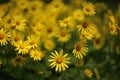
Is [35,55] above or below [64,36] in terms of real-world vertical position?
below

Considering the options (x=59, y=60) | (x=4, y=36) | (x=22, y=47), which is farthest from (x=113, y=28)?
(x=4, y=36)

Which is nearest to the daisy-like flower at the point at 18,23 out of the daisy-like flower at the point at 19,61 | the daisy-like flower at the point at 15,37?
the daisy-like flower at the point at 15,37

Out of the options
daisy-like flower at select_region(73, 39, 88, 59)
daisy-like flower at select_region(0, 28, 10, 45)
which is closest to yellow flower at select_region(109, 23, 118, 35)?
daisy-like flower at select_region(73, 39, 88, 59)

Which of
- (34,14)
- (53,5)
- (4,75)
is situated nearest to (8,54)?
(4,75)

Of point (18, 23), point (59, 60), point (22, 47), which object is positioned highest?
point (18, 23)

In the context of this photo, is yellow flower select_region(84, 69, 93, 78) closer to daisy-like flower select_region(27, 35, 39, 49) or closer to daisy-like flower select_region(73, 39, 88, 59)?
daisy-like flower select_region(73, 39, 88, 59)

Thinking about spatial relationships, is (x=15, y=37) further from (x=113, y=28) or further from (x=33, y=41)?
(x=113, y=28)

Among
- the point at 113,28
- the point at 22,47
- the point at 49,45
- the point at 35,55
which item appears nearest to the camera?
the point at 22,47

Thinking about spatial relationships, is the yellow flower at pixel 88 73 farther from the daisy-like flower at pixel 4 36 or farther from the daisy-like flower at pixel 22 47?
the daisy-like flower at pixel 4 36
